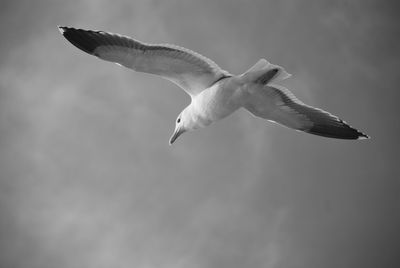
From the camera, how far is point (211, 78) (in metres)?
6.82

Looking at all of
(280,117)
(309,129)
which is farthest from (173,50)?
(309,129)

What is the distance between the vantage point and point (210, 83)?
6895 mm

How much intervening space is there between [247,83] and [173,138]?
1.44 metres

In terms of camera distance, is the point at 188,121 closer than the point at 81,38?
No

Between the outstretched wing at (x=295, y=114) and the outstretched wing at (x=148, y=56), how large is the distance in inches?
24.3

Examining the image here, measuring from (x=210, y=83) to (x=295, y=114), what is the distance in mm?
1276

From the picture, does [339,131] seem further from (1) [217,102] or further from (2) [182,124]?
(2) [182,124]

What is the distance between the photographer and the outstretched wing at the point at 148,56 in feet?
20.2

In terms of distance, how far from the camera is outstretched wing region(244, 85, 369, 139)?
22.3 ft

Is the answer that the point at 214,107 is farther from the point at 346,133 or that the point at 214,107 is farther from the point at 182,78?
the point at 346,133

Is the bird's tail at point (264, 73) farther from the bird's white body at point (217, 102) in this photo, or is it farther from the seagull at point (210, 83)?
the bird's white body at point (217, 102)

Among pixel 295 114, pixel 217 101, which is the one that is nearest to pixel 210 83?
pixel 217 101

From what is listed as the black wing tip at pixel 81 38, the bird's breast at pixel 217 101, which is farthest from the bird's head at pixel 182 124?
the black wing tip at pixel 81 38

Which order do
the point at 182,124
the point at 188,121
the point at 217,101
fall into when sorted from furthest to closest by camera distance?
the point at 182,124
the point at 188,121
the point at 217,101
